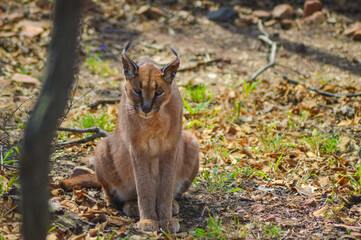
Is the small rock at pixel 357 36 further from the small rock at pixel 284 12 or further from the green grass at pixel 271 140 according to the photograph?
the green grass at pixel 271 140

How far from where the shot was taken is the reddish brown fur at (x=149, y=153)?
388cm

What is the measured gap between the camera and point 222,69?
319 inches

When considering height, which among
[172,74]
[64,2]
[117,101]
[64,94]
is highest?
[64,2]

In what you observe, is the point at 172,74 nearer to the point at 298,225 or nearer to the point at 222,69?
the point at 298,225

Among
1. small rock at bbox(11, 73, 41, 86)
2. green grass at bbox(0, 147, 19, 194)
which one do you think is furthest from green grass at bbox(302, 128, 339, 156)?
small rock at bbox(11, 73, 41, 86)

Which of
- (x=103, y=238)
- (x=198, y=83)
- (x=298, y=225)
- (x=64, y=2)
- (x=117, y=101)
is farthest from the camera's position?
(x=198, y=83)

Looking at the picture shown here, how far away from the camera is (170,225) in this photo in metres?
3.95

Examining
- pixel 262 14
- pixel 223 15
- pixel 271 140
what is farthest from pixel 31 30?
pixel 271 140

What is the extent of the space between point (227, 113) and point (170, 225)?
2.67 metres

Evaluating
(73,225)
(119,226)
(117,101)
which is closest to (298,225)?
(119,226)

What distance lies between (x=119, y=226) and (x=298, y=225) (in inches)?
60.1

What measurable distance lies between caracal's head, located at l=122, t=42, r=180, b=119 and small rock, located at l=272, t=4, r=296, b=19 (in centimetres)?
615

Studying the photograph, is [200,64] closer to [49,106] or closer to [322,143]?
[322,143]

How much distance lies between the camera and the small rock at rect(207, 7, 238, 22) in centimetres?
975
